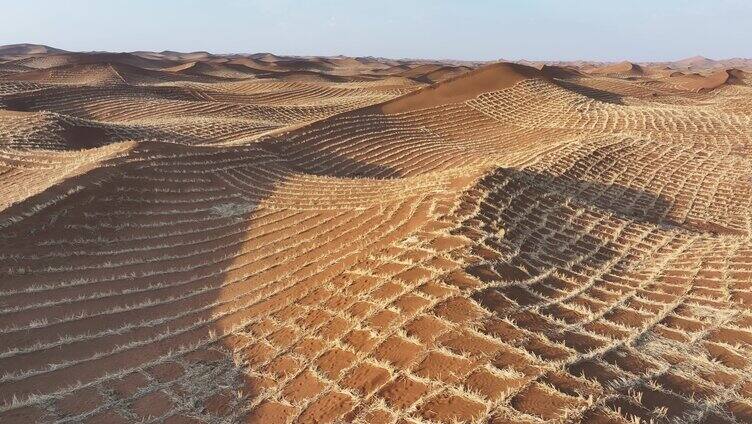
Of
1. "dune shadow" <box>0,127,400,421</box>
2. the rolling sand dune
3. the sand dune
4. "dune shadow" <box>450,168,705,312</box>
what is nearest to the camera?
the rolling sand dune

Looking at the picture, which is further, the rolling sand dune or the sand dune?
the sand dune

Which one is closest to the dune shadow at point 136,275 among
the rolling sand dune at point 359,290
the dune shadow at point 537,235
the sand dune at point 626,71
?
the rolling sand dune at point 359,290

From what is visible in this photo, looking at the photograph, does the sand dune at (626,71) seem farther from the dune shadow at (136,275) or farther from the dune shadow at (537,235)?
the dune shadow at (136,275)

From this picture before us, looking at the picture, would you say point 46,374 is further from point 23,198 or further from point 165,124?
point 165,124

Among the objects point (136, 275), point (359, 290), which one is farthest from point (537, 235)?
point (136, 275)

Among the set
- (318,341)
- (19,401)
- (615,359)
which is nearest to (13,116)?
(19,401)

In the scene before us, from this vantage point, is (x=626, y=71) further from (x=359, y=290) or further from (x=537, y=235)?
(x=359, y=290)

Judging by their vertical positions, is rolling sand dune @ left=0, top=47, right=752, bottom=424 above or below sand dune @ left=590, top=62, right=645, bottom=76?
below

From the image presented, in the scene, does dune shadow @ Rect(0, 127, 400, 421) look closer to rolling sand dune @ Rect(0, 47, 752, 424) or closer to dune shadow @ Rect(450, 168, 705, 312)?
rolling sand dune @ Rect(0, 47, 752, 424)

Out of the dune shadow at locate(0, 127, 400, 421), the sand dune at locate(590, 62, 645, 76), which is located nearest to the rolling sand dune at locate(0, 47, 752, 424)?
the dune shadow at locate(0, 127, 400, 421)
